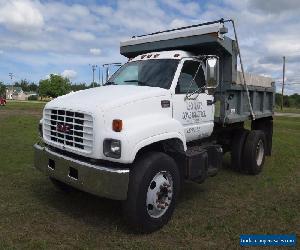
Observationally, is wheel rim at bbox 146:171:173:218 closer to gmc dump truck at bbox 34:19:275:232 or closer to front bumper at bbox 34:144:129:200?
gmc dump truck at bbox 34:19:275:232

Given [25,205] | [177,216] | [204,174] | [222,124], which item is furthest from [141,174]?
[222,124]

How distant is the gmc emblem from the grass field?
129 cm

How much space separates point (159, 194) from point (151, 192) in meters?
0.18

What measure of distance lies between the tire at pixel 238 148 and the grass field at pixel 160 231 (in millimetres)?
410

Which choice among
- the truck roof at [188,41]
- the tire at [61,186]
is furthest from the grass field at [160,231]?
the truck roof at [188,41]

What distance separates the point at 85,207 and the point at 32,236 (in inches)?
52.4

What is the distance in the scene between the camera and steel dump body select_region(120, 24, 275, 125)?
7.10 m

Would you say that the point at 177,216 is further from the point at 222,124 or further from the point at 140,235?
the point at 222,124

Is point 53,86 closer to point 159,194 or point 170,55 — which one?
point 170,55

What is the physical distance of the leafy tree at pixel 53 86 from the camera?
12238cm

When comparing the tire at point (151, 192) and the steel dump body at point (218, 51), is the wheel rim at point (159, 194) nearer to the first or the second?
the tire at point (151, 192)

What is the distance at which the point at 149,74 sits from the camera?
6.54 meters

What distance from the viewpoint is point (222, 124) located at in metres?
7.85

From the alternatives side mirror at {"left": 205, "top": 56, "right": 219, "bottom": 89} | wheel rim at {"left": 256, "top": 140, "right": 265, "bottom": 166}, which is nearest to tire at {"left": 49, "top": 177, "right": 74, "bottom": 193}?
side mirror at {"left": 205, "top": 56, "right": 219, "bottom": 89}
